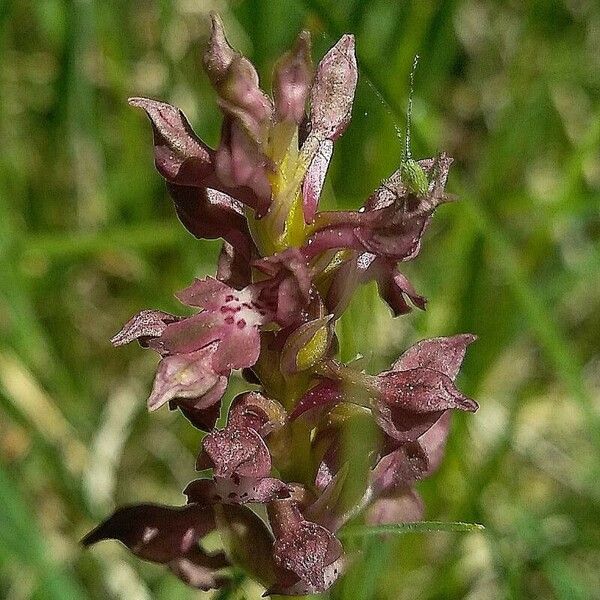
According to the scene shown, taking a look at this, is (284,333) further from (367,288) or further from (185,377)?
(367,288)

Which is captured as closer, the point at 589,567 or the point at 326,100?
the point at 326,100

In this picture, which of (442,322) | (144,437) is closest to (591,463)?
(442,322)

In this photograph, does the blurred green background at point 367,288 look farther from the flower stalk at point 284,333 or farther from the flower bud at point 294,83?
the flower bud at point 294,83

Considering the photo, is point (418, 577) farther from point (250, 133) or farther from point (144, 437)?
point (250, 133)

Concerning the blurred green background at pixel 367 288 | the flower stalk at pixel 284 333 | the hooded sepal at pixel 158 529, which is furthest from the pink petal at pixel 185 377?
A: the blurred green background at pixel 367 288

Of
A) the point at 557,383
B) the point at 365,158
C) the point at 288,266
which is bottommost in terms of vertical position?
the point at 557,383

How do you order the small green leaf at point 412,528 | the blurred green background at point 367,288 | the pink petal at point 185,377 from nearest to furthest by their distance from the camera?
the pink petal at point 185,377 < the small green leaf at point 412,528 < the blurred green background at point 367,288
